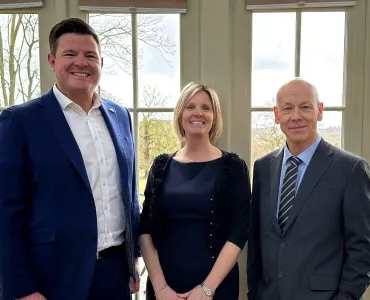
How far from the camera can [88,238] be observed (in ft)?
4.47

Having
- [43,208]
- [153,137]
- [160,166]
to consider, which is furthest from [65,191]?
[153,137]

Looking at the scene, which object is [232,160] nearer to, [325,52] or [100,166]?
[100,166]

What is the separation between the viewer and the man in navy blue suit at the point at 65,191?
1274 millimetres

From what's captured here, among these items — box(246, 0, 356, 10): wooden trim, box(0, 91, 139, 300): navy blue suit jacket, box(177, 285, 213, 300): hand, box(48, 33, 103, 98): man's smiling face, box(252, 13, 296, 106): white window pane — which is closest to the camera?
box(0, 91, 139, 300): navy blue suit jacket

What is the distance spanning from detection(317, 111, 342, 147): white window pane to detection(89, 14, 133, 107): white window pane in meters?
1.06

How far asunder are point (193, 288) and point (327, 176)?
2.34 ft

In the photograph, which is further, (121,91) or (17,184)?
(121,91)

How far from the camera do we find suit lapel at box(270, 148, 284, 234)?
1.43m

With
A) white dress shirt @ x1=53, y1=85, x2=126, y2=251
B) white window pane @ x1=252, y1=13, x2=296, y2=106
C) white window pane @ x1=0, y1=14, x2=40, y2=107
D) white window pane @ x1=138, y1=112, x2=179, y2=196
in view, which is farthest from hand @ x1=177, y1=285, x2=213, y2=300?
white window pane @ x1=0, y1=14, x2=40, y2=107

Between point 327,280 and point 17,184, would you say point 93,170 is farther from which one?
point 327,280

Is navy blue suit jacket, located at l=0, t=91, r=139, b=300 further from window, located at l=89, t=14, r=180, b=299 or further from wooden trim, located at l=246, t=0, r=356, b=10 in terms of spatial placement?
wooden trim, located at l=246, t=0, r=356, b=10

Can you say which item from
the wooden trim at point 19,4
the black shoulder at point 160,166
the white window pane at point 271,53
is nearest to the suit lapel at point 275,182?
the black shoulder at point 160,166

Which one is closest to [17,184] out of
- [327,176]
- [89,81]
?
[89,81]

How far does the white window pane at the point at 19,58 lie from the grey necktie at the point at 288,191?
1411 millimetres
